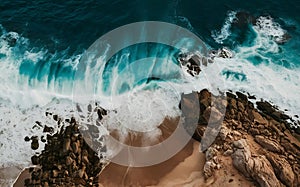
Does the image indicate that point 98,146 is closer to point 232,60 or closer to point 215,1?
point 232,60

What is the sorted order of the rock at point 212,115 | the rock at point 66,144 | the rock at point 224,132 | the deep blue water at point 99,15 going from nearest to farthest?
1. the rock at point 66,144
2. the rock at point 224,132
3. the rock at point 212,115
4. the deep blue water at point 99,15

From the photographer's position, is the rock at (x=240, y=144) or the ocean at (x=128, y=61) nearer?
the rock at (x=240, y=144)

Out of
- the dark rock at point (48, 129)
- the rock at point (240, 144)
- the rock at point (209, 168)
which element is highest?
the dark rock at point (48, 129)

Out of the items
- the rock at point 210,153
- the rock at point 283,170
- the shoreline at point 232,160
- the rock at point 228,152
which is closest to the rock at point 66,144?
the shoreline at point 232,160

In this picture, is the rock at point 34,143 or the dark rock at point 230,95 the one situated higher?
the dark rock at point 230,95

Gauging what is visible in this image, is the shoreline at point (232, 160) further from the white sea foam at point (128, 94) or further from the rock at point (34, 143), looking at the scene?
the rock at point (34, 143)

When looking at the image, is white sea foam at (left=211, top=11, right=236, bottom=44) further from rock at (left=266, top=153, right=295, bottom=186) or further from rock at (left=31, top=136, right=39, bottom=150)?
rock at (left=31, top=136, right=39, bottom=150)

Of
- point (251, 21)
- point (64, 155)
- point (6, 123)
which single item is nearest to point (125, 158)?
point (64, 155)
